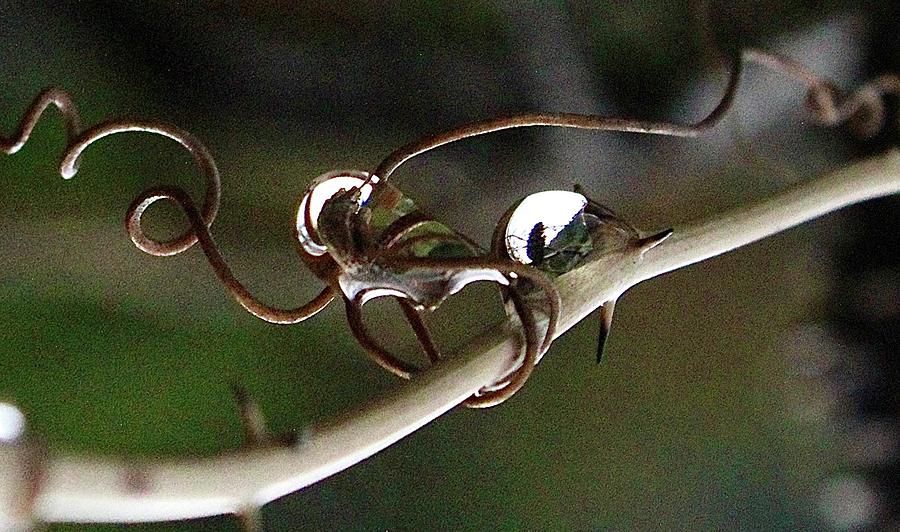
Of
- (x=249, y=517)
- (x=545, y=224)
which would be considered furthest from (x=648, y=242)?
(x=249, y=517)

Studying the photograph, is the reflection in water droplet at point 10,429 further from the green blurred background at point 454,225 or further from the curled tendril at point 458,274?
the green blurred background at point 454,225

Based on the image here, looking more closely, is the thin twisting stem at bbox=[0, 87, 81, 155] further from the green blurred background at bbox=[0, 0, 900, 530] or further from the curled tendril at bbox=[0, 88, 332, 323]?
the green blurred background at bbox=[0, 0, 900, 530]

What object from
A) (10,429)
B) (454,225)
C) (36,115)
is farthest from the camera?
(454,225)

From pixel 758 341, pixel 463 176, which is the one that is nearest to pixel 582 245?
pixel 463 176

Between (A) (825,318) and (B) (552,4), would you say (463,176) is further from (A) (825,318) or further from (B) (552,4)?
(A) (825,318)

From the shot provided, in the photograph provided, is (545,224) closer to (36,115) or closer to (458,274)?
(458,274)

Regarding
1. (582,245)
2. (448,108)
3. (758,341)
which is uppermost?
(448,108)

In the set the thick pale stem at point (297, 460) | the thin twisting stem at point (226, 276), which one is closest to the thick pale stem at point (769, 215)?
the thick pale stem at point (297, 460)
